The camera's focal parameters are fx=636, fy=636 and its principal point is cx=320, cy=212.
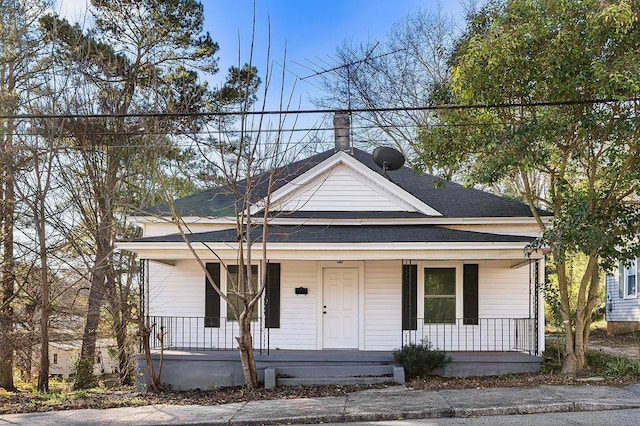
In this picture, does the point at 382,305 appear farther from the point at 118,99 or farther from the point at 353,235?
Result: the point at 118,99

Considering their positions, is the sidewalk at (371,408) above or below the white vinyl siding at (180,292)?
below

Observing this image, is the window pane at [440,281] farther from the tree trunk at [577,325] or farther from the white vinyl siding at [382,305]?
the tree trunk at [577,325]

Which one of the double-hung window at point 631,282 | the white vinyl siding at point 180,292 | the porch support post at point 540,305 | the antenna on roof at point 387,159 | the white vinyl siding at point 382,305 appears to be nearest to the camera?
the porch support post at point 540,305

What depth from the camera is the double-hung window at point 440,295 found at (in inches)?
593

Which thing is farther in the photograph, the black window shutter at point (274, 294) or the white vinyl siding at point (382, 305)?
the black window shutter at point (274, 294)

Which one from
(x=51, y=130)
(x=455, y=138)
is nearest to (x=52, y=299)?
(x=51, y=130)

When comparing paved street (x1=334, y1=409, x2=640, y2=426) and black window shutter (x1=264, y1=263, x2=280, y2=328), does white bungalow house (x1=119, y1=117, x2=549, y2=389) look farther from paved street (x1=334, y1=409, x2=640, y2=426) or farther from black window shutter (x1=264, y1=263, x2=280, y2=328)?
paved street (x1=334, y1=409, x2=640, y2=426)

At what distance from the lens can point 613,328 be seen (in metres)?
23.5

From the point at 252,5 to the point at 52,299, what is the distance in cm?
1075

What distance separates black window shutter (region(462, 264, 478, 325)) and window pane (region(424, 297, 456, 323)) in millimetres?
261

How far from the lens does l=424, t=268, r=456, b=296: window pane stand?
15156mm

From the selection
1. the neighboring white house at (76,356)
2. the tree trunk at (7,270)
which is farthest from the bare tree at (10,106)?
the neighboring white house at (76,356)

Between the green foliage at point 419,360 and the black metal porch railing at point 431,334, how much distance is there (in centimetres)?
134

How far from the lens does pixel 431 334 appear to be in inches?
592
